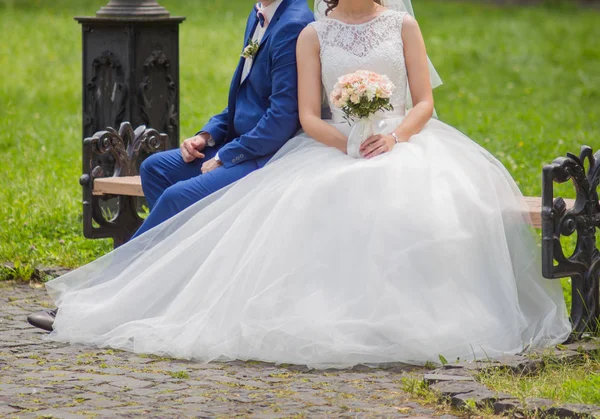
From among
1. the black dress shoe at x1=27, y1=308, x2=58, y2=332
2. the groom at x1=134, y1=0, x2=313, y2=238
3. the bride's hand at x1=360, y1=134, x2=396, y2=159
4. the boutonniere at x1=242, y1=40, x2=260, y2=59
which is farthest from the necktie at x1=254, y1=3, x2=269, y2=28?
the black dress shoe at x1=27, y1=308, x2=58, y2=332

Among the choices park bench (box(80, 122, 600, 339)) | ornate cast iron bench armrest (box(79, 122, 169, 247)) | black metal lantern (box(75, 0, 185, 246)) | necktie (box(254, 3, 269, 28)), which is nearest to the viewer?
park bench (box(80, 122, 600, 339))

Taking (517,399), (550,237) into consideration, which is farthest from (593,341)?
(517,399)

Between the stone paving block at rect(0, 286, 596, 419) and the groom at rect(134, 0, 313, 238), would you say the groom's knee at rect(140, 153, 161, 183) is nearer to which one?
the groom at rect(134, 0, 313, 238)

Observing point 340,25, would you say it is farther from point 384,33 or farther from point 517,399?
point 517,399

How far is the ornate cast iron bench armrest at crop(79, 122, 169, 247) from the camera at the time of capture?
7.00 meters

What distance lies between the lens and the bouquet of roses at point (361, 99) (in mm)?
5672

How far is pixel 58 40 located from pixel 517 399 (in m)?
14.8

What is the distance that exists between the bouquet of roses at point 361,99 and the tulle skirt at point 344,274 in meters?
0.14

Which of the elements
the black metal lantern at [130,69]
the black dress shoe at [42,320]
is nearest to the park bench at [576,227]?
the black dress shoe at [42,320]

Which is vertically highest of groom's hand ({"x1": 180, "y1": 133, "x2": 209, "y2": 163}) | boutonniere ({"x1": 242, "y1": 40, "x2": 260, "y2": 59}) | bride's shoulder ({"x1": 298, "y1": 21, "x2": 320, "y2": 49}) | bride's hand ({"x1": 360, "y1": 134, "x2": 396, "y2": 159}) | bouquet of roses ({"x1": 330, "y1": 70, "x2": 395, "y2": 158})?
bride's shoulder ({"x1": 298, "y1": 21, "x2": 320, "y2": 49})

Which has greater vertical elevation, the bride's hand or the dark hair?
the dark hair

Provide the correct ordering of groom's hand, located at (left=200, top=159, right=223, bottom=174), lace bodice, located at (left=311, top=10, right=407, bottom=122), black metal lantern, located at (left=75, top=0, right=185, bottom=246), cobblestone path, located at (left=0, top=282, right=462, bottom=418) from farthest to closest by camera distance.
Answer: black metal lantern, located at (left=75, top=0, right=185, bottom=246) < groom's hand, located at (left=200, top=159, right=223, bottom=174) < lace bodice, located at (left=311, top=10, right=407, bottom=122) < cobblestone path, located at (left=0, top=282, right=462, bottom=418)

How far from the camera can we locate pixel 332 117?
6211mm

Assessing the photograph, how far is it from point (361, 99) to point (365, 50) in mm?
530
